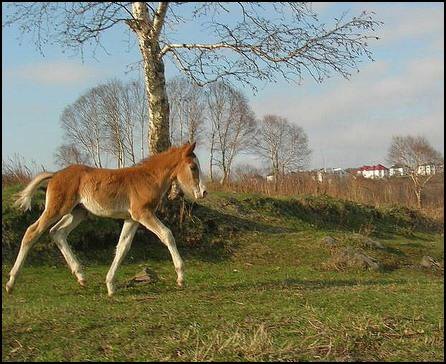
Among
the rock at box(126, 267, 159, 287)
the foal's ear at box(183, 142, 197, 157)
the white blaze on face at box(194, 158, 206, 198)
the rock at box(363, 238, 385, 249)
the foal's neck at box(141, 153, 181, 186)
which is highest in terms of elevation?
the foal's ear at box(183, 142, 197, 157)

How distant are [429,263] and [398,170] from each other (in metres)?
30.4

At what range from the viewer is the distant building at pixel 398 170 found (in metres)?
43.7

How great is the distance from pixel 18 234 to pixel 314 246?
7332 millimetres

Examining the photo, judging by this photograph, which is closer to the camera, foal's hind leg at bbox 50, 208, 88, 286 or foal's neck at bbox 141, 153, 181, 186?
foal's hind leg at bbox 50, 208, 88, 286

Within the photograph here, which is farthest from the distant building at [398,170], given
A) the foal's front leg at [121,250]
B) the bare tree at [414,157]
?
the foal's front leg at [121,250]

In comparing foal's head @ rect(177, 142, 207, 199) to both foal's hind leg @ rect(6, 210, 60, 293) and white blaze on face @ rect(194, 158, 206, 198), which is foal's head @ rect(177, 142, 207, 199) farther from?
foal's hind leg @ rect(6, 210, 60, 293)

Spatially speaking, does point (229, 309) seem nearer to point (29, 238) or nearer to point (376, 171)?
point (29, 238)

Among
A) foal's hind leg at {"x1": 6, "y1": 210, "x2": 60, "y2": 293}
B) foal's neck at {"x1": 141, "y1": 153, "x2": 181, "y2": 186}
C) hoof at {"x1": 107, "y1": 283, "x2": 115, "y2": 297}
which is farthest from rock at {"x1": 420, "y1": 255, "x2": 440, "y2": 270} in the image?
foal's hind leg at {"x1": 6, "y1": 210, "x2": 60, "y2": 293}

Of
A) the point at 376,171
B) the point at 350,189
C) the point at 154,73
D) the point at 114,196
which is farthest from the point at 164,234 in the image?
the point at 376,171

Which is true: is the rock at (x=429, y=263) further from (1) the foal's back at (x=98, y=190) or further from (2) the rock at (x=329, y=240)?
(1) the foal's back at (x=98, y=190)

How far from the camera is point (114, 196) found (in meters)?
8.70

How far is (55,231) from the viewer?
29.6ft

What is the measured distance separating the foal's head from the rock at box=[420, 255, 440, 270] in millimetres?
8489

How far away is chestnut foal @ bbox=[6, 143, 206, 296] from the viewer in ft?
27.5
